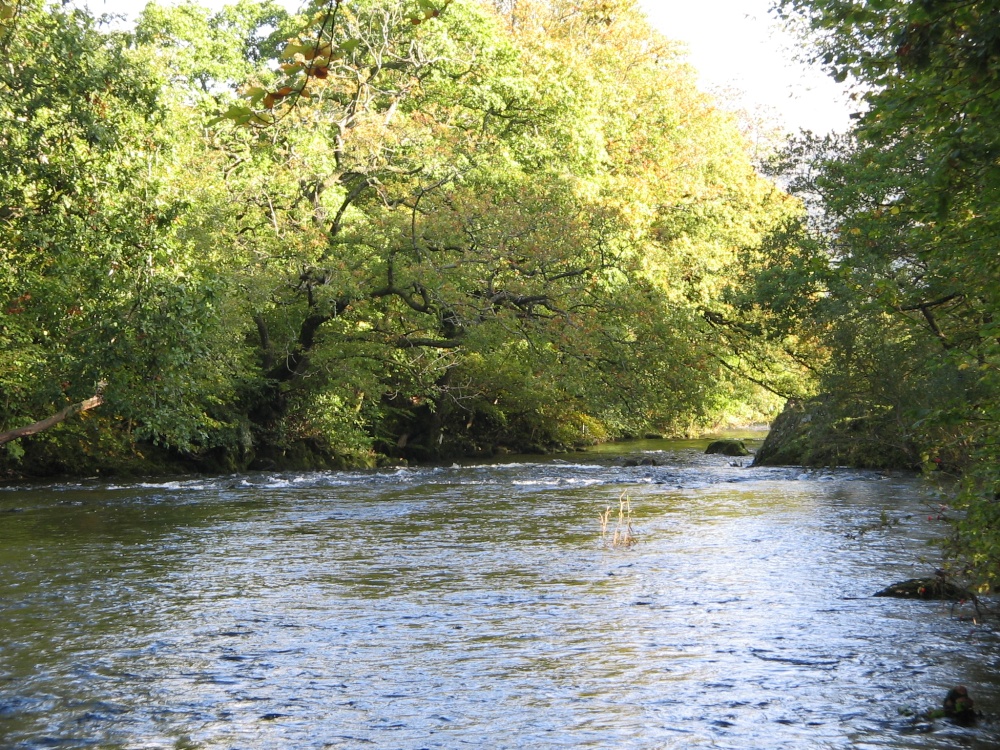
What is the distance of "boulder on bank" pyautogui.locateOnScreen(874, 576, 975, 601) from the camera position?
10523 mm

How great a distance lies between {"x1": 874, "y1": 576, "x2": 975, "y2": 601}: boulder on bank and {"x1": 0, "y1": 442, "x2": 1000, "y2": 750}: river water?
0.74 feet

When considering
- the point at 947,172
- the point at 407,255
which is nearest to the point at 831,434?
the point at 407,255

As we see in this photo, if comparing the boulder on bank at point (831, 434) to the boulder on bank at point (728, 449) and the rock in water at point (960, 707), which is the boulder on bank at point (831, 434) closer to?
the boulder on bank at point (728, 449)

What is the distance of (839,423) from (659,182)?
10073 millimetres

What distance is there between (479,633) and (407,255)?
1809 cm

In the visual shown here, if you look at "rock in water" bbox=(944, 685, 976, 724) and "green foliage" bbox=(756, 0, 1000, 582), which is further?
"rock in water" bbox=(944, 685, 976, 724)

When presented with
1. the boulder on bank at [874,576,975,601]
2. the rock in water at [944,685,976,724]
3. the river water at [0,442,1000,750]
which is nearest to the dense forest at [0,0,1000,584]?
the boulder on bank at [874,576,975,601]

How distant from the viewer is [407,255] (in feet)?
88.3

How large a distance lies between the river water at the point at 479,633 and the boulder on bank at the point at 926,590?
23 centimetres

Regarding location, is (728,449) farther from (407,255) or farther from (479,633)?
(479,633)

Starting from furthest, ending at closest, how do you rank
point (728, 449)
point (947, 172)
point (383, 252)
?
1. point (728, 449)
2. point (383, 252)
3. point (947, 172)

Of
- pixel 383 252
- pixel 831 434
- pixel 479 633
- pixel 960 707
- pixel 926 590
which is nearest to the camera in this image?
pixel 960 707

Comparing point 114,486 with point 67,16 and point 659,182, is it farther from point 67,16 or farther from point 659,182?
point 659,182

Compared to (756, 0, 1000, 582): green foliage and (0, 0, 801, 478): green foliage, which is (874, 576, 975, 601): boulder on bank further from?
(0, 0, 801, 478): green foliage
